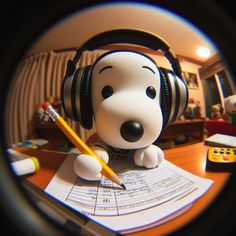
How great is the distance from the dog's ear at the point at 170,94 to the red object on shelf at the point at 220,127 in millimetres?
148

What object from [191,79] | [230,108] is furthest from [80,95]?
[230,108]

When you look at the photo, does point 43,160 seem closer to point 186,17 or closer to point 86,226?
point 86,226

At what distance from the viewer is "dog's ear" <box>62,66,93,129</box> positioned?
1.07 feet

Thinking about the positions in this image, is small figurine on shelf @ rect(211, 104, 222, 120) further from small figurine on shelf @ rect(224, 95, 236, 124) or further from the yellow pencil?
the yellow pencil

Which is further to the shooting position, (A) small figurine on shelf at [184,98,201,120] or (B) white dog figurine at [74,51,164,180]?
(A) small figurine on shelf at [184,98,201,120]

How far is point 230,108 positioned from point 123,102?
308 mm

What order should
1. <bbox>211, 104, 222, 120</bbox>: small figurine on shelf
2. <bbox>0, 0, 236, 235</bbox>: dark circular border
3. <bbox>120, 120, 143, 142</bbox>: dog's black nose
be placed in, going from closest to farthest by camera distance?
<bbox>0, 0, 236, 235</bbox>: dark circular border
<bbox>120, 120, 143, 142</bbox>: dog's black nose
<bbox>211, 104, 222, 120</bbox>: small figurine on shelf

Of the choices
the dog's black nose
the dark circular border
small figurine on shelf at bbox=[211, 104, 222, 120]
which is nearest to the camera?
the dark circular border

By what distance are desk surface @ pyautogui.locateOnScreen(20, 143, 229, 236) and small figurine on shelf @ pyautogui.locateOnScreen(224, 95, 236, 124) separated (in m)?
0.11

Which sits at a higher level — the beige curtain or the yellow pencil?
the beige curtain

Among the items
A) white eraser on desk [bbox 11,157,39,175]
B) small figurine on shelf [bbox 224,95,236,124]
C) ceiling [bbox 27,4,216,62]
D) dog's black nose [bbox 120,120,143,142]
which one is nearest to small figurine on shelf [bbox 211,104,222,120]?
small figurine on shelf [bbox 224,95,236,124]

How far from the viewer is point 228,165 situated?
0.32m

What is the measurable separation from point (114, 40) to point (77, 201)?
1.08 feet

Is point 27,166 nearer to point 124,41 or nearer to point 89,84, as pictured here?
point 89,84
